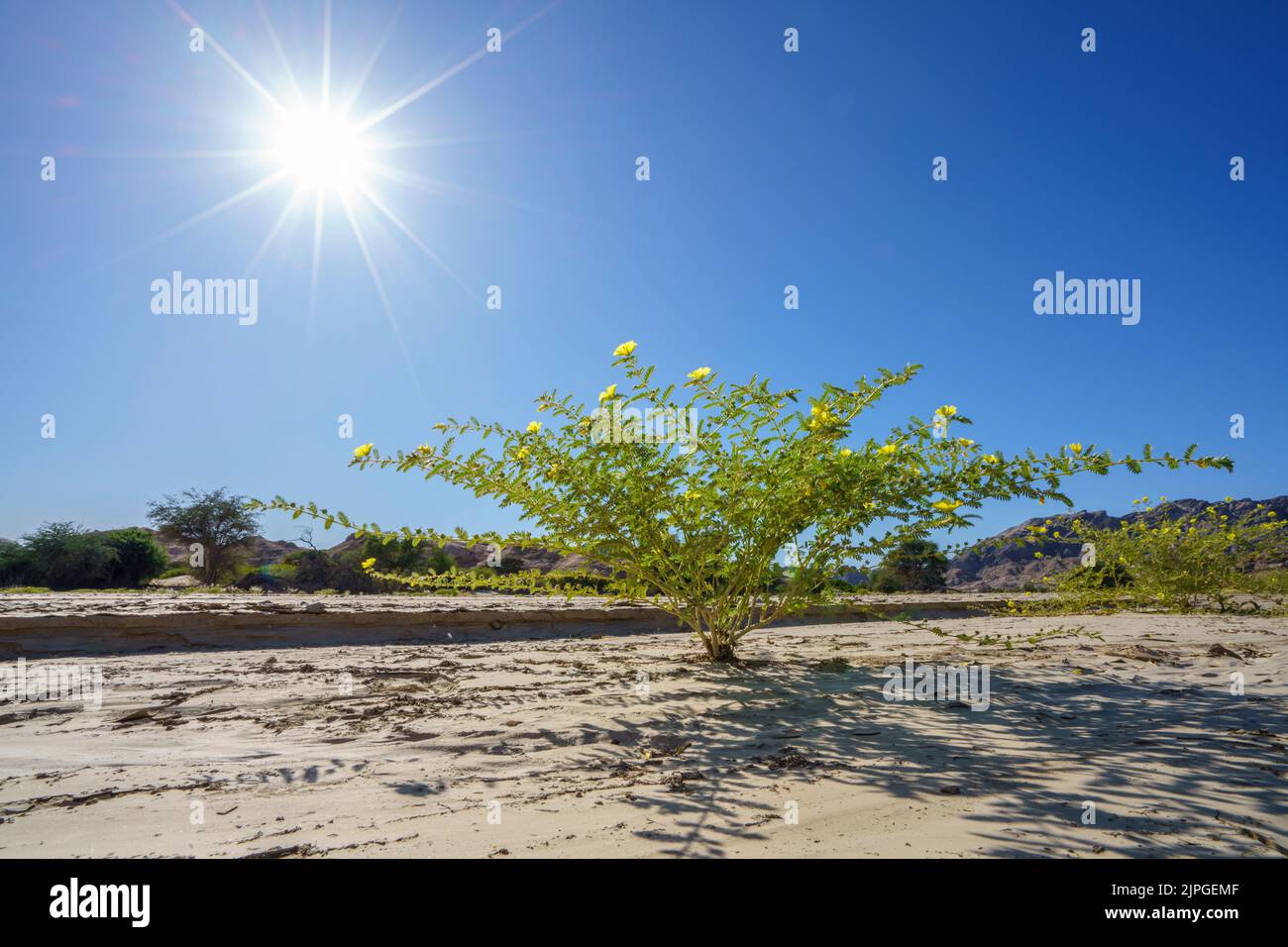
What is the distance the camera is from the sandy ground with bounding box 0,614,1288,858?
1749 millimetres

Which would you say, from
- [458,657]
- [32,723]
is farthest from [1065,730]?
[32,723]

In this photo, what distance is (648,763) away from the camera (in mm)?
2475

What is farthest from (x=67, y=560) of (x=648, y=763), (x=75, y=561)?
(x=648, y=763)

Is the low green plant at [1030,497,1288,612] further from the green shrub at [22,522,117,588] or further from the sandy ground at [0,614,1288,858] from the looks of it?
the green shrub at [22,522,117,588]

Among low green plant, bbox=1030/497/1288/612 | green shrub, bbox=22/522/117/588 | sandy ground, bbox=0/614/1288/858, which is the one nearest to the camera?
sandy ground, bbox=0/614/1288/858

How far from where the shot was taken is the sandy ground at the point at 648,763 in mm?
1749

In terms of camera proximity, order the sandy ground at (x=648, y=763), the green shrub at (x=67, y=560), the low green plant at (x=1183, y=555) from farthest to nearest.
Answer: the green shrub at (x=67, y=560) < the low green plant at (x=1183, y=555) < the sandy ground at (x=648, y=763)

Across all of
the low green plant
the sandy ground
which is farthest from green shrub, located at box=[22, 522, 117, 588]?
the low green plant

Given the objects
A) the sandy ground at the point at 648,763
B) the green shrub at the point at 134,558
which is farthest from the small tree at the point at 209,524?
the sandy ground at the point at 648,763

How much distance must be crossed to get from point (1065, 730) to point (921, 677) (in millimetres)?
1252

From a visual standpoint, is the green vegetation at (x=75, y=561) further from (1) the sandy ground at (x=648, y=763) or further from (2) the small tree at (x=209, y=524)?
(1) the sandy ground at (x=648, y=763)

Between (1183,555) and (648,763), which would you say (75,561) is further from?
(1183,555)

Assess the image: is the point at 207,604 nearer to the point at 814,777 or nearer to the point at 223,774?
the point at 223,774
